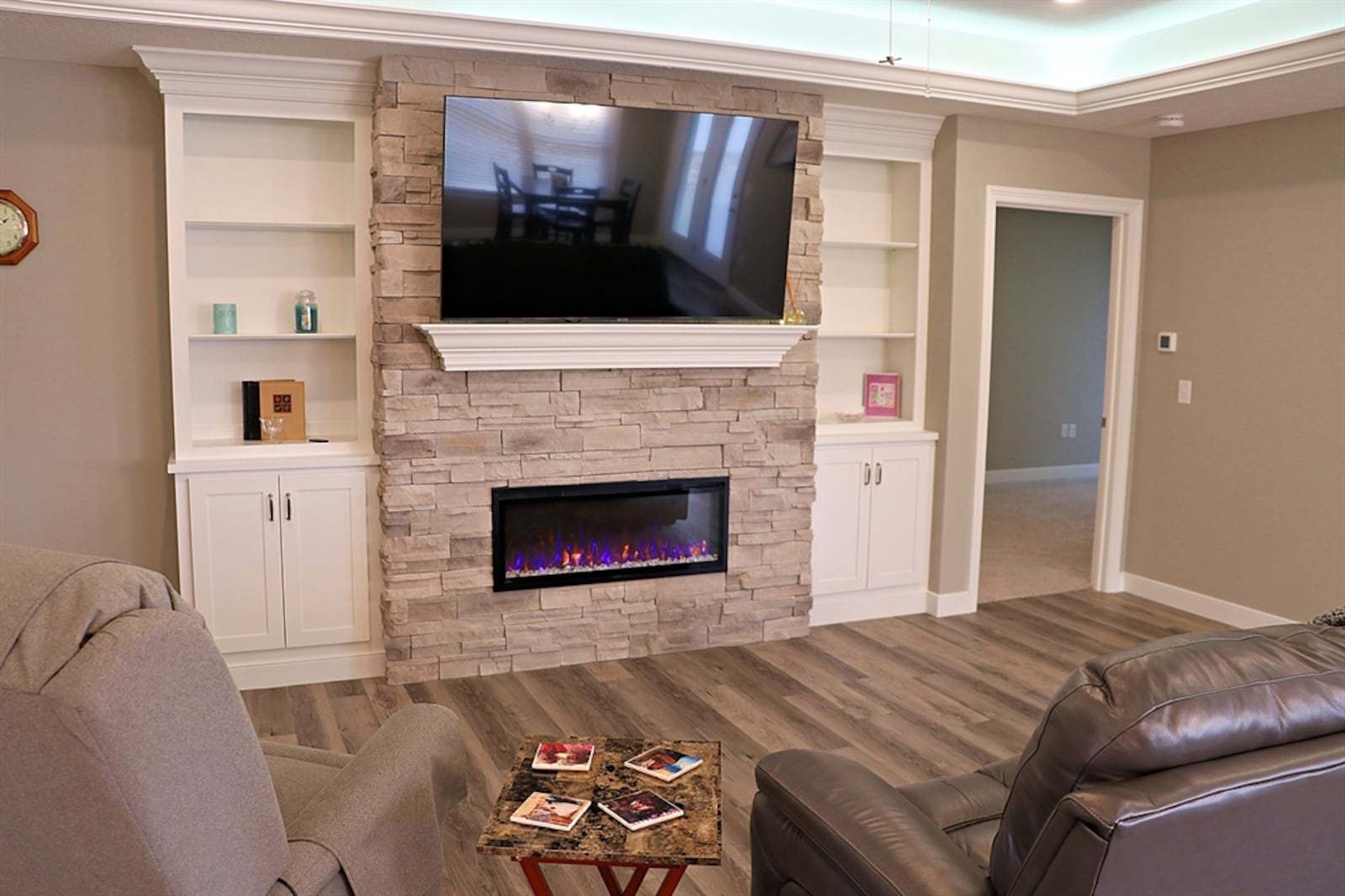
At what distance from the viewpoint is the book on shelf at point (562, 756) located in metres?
2.18

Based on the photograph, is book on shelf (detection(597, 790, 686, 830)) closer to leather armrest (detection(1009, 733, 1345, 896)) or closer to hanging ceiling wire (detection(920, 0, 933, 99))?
leather armrest (detection(1009, 733, 1345, 896))

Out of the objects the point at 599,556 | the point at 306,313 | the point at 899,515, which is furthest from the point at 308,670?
the point at 899,515

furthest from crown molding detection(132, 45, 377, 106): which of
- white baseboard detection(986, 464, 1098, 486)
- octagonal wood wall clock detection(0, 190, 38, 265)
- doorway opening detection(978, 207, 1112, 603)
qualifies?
white baseboard detection(986, 464, 1098, 486)

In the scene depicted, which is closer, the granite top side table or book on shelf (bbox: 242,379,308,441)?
the granite top side table

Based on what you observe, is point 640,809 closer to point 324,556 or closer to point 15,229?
point 324,556

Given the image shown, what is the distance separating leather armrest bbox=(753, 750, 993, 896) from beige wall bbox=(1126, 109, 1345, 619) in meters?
3.73

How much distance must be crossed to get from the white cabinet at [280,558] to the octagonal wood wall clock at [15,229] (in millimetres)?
1108

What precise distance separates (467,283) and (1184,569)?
12.7 feet

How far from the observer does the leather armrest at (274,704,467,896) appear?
5.53 ft

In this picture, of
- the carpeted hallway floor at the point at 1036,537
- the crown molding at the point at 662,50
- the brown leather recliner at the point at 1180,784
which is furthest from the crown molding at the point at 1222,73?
the brown leather recliner at the point at 1180,784

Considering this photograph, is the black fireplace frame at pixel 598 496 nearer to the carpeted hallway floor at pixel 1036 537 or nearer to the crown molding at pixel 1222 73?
the carpeted hallway floor at pixel 1036 537

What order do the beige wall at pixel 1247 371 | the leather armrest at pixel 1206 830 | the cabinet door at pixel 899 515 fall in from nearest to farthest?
1. the leather armrest at pixel 1206 830
2. the beige wall at pixel 1247 371
3. the cabinet door at pixel 899 515

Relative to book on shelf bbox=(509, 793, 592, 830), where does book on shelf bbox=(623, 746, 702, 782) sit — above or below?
above

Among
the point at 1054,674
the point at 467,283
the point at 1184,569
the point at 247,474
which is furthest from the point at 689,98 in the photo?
the point at 1184,569
